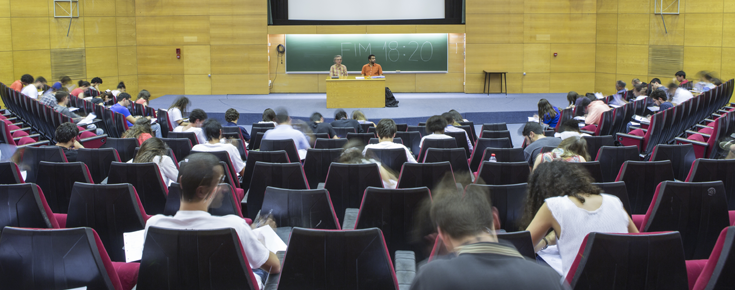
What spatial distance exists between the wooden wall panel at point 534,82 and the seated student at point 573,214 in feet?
44.1

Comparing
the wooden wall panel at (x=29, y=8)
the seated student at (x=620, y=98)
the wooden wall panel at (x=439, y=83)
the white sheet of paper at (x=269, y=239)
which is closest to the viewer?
the white sheet of paper at (x=269, y=239)

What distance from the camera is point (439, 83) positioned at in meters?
15.8

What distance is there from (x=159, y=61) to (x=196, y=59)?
971mm

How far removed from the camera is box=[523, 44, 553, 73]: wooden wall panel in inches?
616

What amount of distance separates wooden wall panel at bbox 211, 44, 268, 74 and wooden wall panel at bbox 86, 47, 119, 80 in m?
2.42

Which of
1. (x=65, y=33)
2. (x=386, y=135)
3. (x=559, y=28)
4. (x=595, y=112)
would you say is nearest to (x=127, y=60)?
(x=65, y=33)

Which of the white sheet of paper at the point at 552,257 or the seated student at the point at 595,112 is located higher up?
the seated student at the point at 595,112

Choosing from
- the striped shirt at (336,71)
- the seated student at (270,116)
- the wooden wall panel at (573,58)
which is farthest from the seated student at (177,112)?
the wooden wall panel at (573,58)

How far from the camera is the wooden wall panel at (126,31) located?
579 inches

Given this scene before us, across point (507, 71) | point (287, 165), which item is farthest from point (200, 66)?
point (287, 165)

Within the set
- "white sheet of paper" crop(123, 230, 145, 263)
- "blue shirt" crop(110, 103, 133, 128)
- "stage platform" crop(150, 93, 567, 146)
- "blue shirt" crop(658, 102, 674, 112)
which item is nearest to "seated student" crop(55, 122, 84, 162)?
"white sheet of paper" crop(123, 230, 145, 263)

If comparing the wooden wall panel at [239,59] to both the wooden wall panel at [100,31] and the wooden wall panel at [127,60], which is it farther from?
the wooden wall panel at [100,31]

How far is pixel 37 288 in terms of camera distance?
89.3 inches

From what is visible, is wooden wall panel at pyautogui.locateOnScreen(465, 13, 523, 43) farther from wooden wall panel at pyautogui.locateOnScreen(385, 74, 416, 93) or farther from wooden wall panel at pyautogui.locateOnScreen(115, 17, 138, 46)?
wooden wall panel at pyautogui.locateOnScreen(115, 17, 138, 46)
